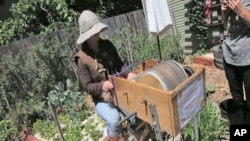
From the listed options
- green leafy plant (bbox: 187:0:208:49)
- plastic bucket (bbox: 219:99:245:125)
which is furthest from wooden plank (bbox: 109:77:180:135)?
green leafy plant (bbox: 187:0:208:49)

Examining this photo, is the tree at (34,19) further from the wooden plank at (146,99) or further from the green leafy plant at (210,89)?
the wooden plank at (146,99)

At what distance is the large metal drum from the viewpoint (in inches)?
99.1

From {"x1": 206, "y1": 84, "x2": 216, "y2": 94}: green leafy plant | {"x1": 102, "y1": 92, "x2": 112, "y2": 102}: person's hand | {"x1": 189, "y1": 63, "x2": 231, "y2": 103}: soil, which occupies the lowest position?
{"x1": 189, "y1": 63, "x2": 231, "y2": 103}: soil

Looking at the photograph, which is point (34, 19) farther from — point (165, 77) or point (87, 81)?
point (165, 77)

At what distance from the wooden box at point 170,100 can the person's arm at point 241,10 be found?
57 centimetres

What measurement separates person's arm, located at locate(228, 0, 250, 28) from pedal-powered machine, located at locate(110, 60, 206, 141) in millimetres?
570

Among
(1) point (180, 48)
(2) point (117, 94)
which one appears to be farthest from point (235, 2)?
(1) point (180, 48)

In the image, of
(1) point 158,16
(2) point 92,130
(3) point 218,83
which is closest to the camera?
(1) point 158,16

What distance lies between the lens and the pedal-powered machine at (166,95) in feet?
7.57

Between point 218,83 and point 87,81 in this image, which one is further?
point 218,83

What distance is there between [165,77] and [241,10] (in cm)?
88

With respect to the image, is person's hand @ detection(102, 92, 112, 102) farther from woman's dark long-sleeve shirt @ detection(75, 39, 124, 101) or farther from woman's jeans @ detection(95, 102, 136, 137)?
woman's jeans @ detection(95, 102, 136, 137)

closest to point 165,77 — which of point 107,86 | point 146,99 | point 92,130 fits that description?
point 146,99

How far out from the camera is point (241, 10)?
8.84ft
